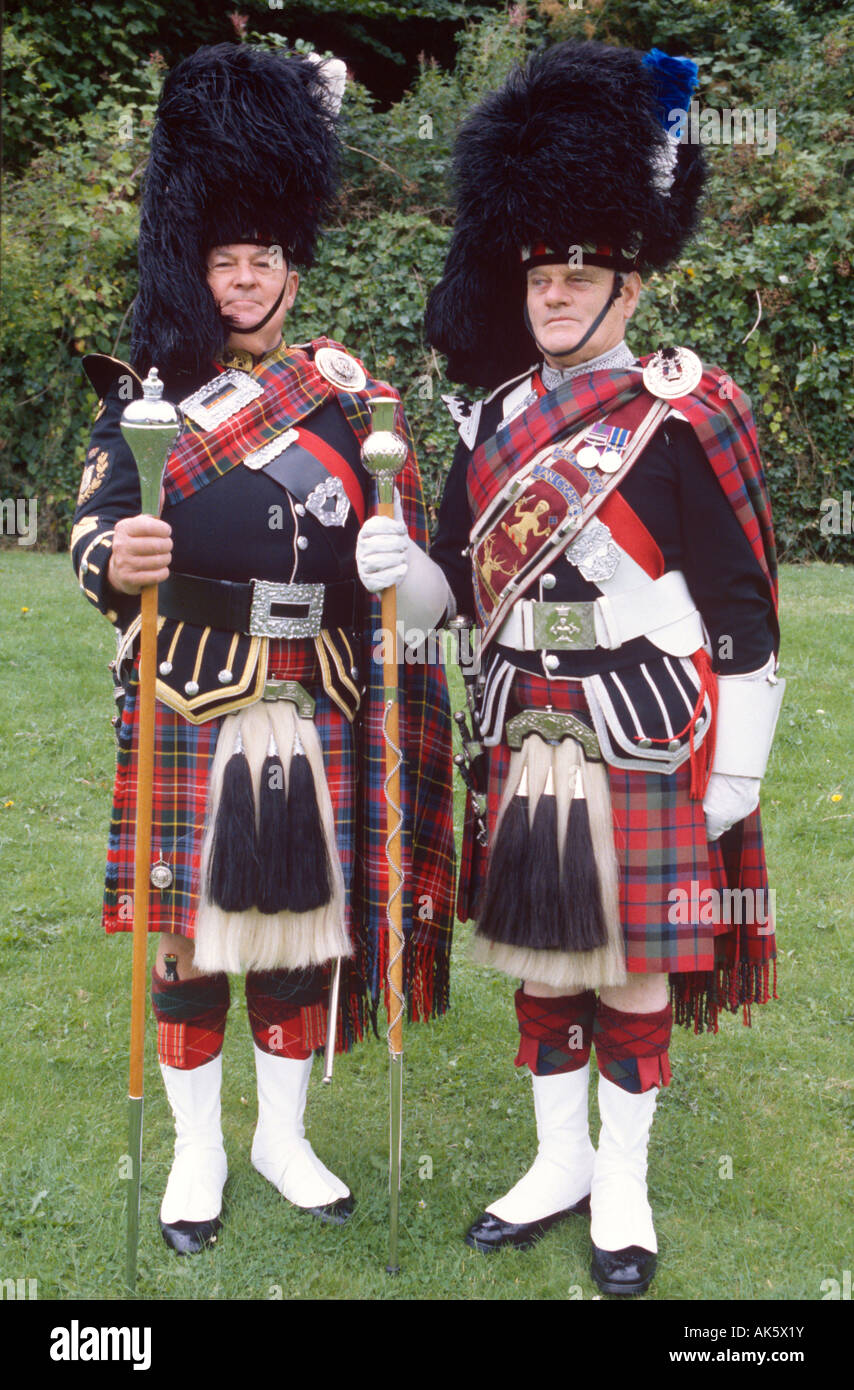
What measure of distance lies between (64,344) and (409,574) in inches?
285

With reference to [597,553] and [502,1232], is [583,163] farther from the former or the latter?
[502,1232]

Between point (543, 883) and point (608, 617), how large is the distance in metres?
0.54

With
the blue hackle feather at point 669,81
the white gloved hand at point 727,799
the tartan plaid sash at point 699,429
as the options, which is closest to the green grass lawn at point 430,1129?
the white gloved hand at point 727,799

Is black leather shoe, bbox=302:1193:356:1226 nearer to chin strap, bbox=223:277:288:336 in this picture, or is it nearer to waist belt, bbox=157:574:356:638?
waist belt, bbox=157:574:356:638

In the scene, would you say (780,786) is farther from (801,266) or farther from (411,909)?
(801,266)

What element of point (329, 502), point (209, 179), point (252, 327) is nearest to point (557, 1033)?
point (329, 502)

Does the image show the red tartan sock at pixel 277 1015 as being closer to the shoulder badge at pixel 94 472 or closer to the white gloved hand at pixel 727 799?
the white gloved hand at pixel 727 799

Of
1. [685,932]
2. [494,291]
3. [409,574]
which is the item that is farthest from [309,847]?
[494,291]

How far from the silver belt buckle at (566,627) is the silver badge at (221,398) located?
0.75 meters

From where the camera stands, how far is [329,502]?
8.46 ft

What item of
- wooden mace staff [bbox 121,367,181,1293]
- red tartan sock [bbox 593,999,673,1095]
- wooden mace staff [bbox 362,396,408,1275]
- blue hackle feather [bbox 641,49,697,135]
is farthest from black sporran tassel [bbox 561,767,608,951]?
blue hackle feather [bbox 641,49,697,135]

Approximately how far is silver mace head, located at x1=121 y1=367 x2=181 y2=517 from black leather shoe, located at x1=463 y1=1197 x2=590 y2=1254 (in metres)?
1.72

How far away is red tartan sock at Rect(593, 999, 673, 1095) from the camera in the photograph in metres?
2.55

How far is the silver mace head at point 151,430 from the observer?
86.8 inches
